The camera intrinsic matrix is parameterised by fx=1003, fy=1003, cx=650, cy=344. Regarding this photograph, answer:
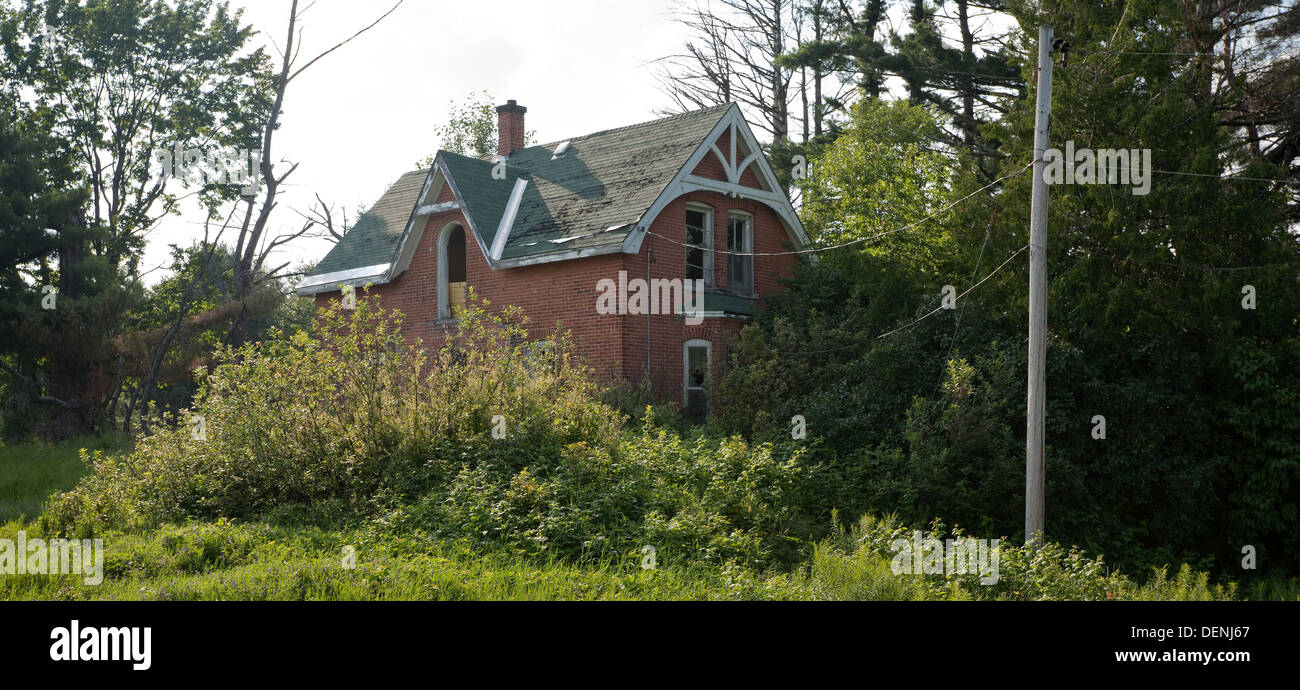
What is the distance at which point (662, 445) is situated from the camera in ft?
45.2

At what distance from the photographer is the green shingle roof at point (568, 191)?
69.5 feet

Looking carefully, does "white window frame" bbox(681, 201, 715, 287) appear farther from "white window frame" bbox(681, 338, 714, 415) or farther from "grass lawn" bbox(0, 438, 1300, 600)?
"grass lawn" bbox(0, 438, 1300, 600)

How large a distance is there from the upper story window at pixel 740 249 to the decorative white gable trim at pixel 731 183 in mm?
653

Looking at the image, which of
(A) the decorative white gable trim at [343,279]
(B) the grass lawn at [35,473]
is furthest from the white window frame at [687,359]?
(B) the grass lawn at [35,473]

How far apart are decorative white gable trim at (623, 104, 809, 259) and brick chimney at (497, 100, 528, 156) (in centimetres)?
723

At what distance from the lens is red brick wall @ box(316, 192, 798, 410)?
20172 mm

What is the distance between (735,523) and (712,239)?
11.7 meters

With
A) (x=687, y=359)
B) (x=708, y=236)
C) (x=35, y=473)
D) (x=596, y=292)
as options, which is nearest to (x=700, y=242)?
(x=708, y=236)

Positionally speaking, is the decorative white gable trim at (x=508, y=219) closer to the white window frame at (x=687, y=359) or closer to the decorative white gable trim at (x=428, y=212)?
the decorative white gable trim at (x=428, y=212)

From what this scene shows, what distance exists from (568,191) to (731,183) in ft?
12.4

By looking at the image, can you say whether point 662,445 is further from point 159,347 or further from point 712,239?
point 159,347

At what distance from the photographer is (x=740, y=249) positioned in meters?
23.9

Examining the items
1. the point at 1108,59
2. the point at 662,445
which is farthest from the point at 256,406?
the point at 1108,59

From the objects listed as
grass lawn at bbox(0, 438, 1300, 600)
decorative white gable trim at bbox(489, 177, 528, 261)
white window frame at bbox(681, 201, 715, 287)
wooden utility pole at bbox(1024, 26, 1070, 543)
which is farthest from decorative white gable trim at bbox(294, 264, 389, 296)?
wooden utility pole at bbox(1024, 26, 1070, 543)
